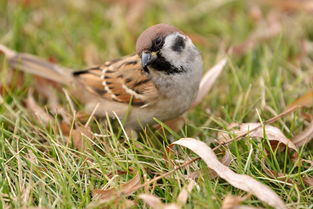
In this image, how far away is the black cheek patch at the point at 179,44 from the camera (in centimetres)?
354

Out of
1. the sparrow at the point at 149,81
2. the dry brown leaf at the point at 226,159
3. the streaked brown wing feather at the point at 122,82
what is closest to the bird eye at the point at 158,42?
the sparrow at the point at 149,81

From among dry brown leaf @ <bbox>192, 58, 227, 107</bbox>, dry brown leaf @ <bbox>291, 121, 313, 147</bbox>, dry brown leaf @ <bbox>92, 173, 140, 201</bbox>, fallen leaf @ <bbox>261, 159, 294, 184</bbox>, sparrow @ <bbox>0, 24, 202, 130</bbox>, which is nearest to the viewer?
dry brown leaf @ <bbox>92, 173, 140, 201</bbox>

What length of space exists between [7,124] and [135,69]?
1.01 metres

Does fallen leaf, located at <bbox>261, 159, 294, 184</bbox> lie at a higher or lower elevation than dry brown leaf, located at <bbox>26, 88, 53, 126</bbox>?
lower

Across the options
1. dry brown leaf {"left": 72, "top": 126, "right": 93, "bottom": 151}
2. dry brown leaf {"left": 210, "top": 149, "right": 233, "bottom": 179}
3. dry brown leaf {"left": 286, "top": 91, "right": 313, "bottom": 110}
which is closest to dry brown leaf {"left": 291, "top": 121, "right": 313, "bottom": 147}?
dry brown leaf {"left": 286, "top": 91, "right": 313, "bottom": 110}

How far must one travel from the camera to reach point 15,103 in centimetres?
383

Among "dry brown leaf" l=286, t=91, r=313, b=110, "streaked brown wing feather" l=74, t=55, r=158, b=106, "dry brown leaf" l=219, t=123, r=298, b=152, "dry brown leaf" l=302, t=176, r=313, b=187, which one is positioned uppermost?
"streaked brown wing feather" l=74, t=55, r=158, b=106

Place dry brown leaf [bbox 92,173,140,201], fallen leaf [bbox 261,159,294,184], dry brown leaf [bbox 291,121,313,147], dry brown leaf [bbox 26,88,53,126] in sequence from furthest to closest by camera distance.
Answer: dry brown leaf [bbox 26,88,53,126] < dry brown leaf [bbox 291,121,313,147] < fallen leaf [bbox 261,159,294,184] < dry brown leaf [bbox 92,173,140,201]

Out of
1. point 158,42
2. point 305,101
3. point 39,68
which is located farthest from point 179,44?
point 39,68

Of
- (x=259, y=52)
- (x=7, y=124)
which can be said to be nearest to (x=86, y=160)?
(x=7, y=124)

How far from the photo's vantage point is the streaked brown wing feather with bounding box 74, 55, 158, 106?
3.69 m

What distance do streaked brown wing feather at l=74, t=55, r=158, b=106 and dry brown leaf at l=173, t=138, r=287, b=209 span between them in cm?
68

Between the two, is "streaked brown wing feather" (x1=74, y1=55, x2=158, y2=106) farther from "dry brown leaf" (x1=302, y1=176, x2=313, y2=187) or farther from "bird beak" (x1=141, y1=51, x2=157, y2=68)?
"dry brown leaf" (x1=302, y1=176, x2=313, y2=187)

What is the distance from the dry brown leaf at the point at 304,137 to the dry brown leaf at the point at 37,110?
1.71 metres
